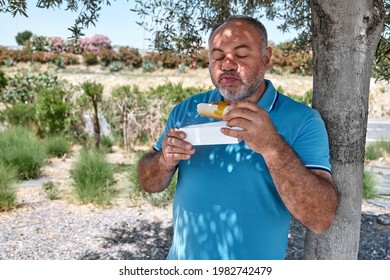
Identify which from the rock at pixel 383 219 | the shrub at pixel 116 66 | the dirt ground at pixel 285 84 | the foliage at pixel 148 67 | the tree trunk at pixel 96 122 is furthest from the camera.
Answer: the shrub at pixel 116 66

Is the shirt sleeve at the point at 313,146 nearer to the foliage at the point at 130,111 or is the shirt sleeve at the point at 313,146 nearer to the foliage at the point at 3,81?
the foliage at the point at 130,111

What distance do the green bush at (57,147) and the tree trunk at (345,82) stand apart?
7.58 m

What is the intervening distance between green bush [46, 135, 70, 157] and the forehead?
762 centimetres

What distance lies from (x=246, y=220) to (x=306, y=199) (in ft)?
0.92

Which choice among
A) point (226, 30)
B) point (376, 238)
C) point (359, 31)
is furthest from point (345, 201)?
point (376, 238)

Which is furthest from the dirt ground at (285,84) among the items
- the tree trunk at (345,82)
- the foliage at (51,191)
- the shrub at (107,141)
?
the tree trunk at (345,82)

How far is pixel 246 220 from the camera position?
1739 mm

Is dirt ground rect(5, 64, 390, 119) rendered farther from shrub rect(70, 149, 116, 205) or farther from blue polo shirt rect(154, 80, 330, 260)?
blue polo shirt rect(154, 80, 330, 260)

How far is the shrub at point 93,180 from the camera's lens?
586 centimetres

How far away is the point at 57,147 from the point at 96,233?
14.6 feet

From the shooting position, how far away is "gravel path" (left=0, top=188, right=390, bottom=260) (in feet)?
14.6

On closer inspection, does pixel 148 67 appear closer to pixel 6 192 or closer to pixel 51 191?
pixel 51 191

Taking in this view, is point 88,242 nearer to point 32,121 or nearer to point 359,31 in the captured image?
point 359,31
